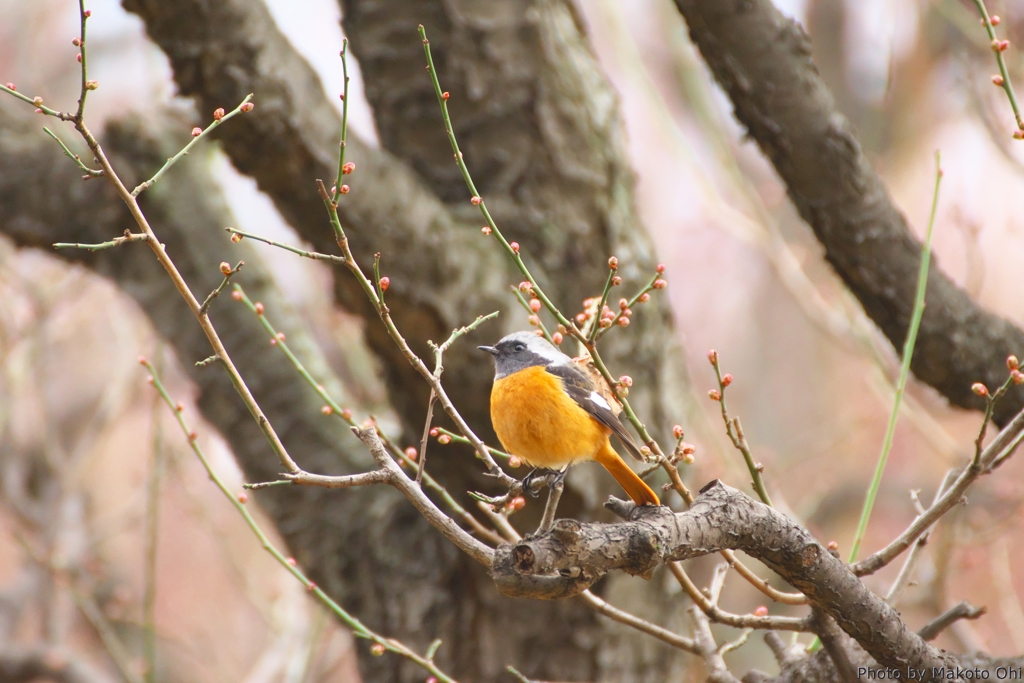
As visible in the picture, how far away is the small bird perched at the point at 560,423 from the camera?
218 cm

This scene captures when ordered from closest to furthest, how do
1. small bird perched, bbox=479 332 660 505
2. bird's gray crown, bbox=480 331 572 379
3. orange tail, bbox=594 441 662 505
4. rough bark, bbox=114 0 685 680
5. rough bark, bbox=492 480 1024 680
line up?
1. rough bark, bbox=492 480 1024 680
2. orange tail, bbox=594 441 662 505
3. small bird perched, bbox=479 332 660 505
4. bird's gray crown, bbox=480 331 572 379
5. rough bark, bbox=114 0 685 680

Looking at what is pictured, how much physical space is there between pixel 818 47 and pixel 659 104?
644 cm

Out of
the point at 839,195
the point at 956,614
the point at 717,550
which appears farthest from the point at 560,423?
the point at 839,195

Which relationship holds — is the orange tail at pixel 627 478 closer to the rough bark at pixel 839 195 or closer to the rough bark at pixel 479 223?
the rough bark at pixel 479 223

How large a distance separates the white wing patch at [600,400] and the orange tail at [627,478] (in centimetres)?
11

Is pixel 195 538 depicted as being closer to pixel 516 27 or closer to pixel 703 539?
pixel 516 27

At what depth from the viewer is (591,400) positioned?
2242mm

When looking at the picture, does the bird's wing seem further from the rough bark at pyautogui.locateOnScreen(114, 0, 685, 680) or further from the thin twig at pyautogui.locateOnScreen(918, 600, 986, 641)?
the rough bark at pyautogui.locateOnScreen(114, 0, 685, 680)

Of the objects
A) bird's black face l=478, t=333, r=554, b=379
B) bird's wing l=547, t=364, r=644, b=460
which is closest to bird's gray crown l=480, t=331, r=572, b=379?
bird's black face l=478, t=333, r=554, b=379

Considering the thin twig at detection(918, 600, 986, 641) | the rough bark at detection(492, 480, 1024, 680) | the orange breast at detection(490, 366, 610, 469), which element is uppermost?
the orange breast at detection(490, 366, 610, 469)

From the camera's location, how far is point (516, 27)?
11.8ft

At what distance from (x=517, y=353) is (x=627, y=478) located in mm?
675

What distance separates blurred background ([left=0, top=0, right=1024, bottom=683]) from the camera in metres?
4.49

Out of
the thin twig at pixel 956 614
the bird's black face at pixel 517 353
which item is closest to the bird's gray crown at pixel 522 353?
the bird's black face at pixel 517 353
